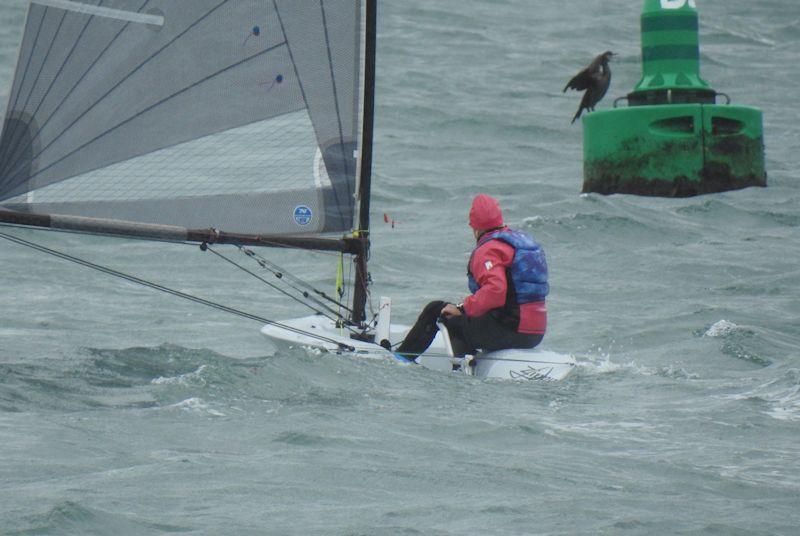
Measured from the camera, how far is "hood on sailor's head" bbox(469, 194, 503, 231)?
7.68m

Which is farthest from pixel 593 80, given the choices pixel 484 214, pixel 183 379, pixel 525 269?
pixel 183 379

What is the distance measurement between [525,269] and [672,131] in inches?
183

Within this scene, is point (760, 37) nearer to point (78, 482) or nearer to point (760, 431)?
point (760, 431)

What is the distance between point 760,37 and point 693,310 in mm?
12443

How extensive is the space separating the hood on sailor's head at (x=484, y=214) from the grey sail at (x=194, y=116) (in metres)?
0.68

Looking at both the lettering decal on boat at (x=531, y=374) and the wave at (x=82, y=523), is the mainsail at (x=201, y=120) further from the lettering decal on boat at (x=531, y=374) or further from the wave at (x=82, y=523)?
the wave at (x=82, y=523)

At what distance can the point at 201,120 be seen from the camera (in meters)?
7.88

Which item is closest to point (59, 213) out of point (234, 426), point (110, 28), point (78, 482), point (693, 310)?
point (110, 28)

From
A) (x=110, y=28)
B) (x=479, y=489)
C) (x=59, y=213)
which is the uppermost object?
(x=110, y=28)

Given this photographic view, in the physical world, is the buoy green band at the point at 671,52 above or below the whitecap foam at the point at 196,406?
above

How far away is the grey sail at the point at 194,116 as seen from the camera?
24.8 feet

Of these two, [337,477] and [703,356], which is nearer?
[337,477]

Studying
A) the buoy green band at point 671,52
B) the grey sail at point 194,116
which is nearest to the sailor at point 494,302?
the grey sail at point 194,116

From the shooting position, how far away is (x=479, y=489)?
5.42 metres
